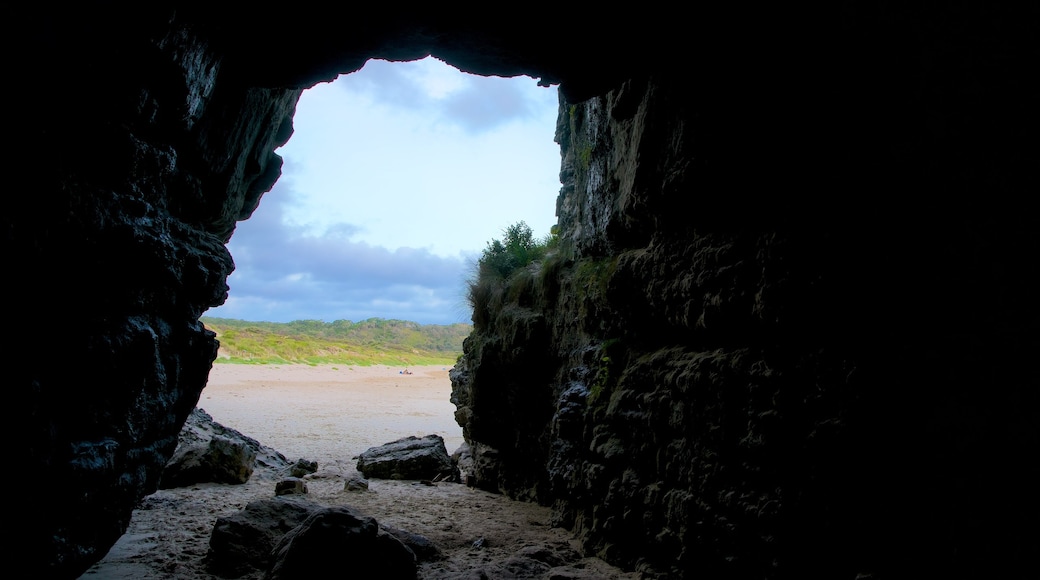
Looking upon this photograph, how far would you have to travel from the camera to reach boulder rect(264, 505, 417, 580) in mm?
4570

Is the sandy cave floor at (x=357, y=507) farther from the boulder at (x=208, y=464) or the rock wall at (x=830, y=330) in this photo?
the rock wall at (x=830, y=330)

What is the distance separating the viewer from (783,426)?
411 centimetres

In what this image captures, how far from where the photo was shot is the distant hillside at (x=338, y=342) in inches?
2032

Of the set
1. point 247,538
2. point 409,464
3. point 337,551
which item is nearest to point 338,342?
point 409,464

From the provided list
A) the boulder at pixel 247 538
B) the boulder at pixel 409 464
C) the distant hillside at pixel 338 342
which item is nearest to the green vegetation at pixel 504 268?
the boulder at pixel 409 464

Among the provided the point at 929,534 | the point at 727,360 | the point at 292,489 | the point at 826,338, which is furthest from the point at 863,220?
the point at 292,489

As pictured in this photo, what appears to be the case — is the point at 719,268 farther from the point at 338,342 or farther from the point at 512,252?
the point at 338,342

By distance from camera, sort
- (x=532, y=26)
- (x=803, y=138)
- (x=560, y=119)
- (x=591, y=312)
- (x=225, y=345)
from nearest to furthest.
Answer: (x=803, y=138) < (x=532, y=26) < (x=591, y=312) < (x=560, y=119) < (x=225, y=345)

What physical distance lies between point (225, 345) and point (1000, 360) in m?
56.9

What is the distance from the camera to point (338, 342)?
69.2m

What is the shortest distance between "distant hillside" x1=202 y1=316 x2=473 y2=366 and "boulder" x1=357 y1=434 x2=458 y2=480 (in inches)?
1178

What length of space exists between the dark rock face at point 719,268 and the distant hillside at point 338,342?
118ft

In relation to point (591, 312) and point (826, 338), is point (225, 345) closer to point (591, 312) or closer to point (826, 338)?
point (591, 312)

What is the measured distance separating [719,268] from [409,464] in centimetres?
880
